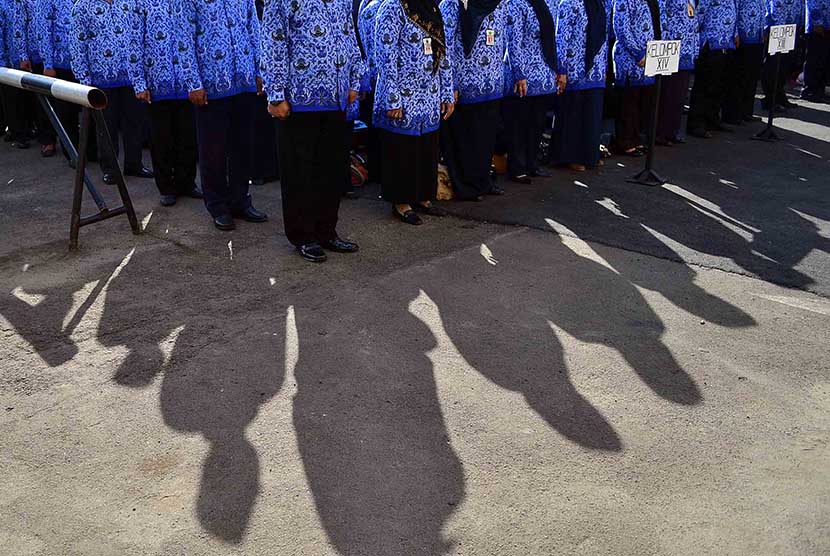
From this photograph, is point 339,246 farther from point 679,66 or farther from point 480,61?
point 679,66

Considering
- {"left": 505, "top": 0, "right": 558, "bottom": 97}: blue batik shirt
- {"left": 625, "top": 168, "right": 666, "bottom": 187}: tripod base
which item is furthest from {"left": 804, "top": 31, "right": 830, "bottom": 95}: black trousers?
{"left": 505, "top": 0, "right": 558, "bottom": 97}: blue batik shirt

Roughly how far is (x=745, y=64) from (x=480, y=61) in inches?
207

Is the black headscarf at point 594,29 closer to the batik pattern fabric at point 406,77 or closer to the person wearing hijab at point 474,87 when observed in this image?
the person wearing hijab at point 474,87

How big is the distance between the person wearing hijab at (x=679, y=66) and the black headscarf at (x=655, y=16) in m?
0.26

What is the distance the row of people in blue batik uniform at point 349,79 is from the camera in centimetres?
543

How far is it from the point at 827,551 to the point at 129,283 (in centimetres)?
408

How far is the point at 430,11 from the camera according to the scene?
19.8 ft

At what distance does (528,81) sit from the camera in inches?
300

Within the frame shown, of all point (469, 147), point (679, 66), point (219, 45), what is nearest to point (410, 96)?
point (469, 147)

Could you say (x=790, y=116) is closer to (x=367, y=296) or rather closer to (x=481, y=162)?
(x=481, y=162)

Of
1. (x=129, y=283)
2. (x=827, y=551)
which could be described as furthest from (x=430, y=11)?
(x=827, y=551)

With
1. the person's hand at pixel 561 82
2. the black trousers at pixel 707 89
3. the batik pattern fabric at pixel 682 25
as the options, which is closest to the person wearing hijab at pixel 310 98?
the person's hand at pixel 561 82

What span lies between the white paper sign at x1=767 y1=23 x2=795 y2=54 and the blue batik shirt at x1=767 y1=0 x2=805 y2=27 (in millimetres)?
1268

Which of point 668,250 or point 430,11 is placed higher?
point 430,11
